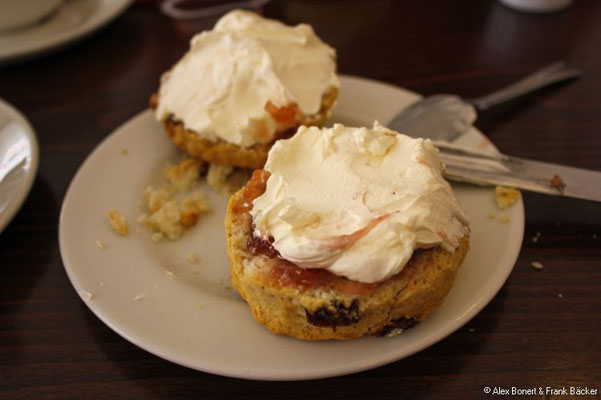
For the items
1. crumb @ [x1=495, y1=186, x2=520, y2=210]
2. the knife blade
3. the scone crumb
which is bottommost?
the scone crumb

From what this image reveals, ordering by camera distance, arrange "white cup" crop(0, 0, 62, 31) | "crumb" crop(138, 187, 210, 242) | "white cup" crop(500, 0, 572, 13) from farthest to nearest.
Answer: "white cup" crop(500, 0, 572, 13), "white cup" crop(0, 0, 62, 31), "crumb" crop(138, 187, 210, 242)

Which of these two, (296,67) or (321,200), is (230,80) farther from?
(321,200)

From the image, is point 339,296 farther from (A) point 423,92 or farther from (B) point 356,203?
(A) point 423,92

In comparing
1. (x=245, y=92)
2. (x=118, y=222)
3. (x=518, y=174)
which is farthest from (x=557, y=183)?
(x=118, y=222)

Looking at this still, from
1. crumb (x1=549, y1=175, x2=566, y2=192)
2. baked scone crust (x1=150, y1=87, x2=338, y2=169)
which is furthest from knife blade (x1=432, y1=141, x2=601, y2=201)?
baked scone crust (x1=150, y1=87, x2=338, y2=169)

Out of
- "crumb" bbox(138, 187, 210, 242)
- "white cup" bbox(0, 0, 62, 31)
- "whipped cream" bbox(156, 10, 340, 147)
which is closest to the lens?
"crumb" bbox(138, 187, 210, 242)

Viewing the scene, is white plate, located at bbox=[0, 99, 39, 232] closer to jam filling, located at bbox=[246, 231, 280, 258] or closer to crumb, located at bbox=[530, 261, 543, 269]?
jam filling, located at bbox=[246, 231, 280, 258]
